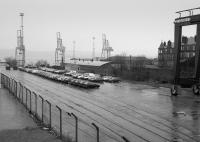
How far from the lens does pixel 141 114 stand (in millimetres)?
27109

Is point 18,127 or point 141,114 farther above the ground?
point 18,127

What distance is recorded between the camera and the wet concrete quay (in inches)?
788

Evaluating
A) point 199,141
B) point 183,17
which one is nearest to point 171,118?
point 199,141

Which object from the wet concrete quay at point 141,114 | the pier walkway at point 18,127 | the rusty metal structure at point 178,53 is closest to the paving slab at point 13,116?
the pier walkway at point 18,127

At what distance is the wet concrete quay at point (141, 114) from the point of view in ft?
65.7

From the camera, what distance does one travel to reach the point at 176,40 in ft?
132

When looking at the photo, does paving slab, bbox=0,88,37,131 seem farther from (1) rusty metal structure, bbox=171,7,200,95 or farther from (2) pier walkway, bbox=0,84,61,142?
(1) rusty metal structure, bbox=171,7,200,95

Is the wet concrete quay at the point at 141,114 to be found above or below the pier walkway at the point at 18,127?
below

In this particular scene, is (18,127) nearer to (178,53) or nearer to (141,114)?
(141,114)

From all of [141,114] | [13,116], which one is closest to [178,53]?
[141,114]

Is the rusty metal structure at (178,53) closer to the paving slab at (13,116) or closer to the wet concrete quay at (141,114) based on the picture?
the wet concrete quay at (141,114)

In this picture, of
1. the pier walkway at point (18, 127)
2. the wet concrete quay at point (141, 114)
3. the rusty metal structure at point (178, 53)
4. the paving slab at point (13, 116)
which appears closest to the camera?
the pier walkway at point (18, 127)

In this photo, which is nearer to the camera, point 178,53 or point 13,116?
point 13,116

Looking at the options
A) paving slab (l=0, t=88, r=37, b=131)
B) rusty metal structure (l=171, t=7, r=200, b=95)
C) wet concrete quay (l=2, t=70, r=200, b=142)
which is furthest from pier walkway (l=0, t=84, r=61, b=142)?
rusty metal structure (l=171, t=7, r=200, b=95)
